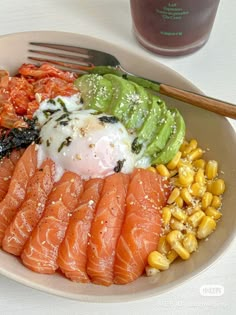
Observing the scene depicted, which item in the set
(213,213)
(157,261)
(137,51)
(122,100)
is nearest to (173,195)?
(213,213)

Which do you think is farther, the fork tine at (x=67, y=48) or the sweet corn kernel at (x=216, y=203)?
the fork tine at (x=67, y=48)

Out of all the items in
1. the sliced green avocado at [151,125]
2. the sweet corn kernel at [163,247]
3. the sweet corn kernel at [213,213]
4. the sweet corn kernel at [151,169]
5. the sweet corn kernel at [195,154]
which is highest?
the sliced green avocado at [151,125]

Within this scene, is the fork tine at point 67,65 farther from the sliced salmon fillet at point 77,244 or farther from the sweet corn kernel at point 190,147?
the sliced salmon fillet at point 77,244

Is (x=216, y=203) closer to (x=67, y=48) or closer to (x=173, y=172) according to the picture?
(x=173, y=172)

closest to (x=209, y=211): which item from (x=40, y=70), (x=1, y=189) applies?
(x=1, y=189)

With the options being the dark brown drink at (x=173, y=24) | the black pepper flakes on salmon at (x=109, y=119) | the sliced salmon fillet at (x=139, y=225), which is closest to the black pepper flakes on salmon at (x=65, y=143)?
the black pepper flakes on salmon at (x=109, y=119)

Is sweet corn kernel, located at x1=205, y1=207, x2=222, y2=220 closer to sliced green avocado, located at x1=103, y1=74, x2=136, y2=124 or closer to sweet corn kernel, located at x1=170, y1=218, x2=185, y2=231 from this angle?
sweet corn kernel, located at x1=170, y1=218, x2=185, y2=231
